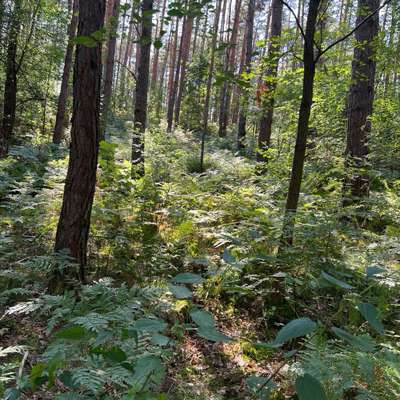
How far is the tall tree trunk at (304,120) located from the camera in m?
2.75

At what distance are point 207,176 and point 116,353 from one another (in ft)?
21.5

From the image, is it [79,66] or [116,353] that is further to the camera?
[79,66]

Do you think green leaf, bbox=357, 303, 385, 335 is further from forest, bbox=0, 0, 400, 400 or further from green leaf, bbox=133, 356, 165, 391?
green leaf, bbox=133, 356, 165, 391

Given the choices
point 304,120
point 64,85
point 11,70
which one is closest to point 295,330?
point 304,120

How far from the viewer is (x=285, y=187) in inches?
232

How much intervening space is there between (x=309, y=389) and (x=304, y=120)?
2.50 meters

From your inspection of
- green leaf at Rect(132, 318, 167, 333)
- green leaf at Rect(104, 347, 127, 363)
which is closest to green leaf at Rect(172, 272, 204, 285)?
green leaf at Rect(132, 318, 167, 333)

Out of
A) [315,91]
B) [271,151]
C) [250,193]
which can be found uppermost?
[315,91]

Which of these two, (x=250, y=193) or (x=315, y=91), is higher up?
(x=315, y=91)

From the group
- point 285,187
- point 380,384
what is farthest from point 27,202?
point 380,384

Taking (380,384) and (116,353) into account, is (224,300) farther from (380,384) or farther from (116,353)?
(116,353)

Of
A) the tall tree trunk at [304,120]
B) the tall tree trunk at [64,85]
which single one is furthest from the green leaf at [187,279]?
the tall tree trunk at [64,85]

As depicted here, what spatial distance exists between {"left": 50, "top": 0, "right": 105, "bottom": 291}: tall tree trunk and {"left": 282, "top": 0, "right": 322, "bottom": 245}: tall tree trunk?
1815 mm

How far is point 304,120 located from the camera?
9.83 feet
